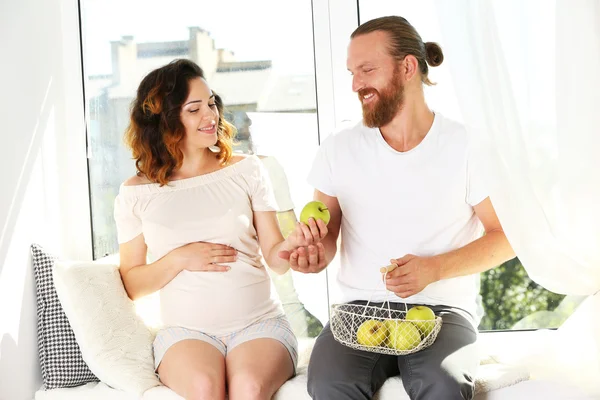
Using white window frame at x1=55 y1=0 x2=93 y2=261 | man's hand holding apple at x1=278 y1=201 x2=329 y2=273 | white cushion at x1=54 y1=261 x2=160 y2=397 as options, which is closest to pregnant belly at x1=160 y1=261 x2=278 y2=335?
white cushion at x1=54 y1=261 x2=160 y2=397

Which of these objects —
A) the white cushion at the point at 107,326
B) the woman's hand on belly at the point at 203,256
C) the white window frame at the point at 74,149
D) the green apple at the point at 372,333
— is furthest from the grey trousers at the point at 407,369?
the white window frame at the point at 74,149

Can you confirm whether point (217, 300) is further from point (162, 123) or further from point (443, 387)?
point (443, 387)

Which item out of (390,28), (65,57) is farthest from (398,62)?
(65,57)

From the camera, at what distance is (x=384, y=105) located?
2.35 meters

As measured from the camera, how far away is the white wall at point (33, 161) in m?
2.43

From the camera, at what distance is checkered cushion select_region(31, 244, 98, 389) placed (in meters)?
2.47

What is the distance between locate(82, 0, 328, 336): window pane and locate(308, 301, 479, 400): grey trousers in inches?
33.3

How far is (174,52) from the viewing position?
2.96 meters

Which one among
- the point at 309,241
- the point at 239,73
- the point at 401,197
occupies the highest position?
the point at 239,73

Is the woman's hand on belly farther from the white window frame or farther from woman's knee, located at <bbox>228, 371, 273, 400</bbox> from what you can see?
the white window frame

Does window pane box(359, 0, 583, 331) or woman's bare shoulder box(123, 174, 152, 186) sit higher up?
woman's bare shoulder box(123, 174, 152, 186)

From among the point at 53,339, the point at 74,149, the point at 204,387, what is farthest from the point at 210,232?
Answer: the point at 74,149

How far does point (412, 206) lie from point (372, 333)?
49 cm

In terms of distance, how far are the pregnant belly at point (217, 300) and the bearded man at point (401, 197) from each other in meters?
0.26
